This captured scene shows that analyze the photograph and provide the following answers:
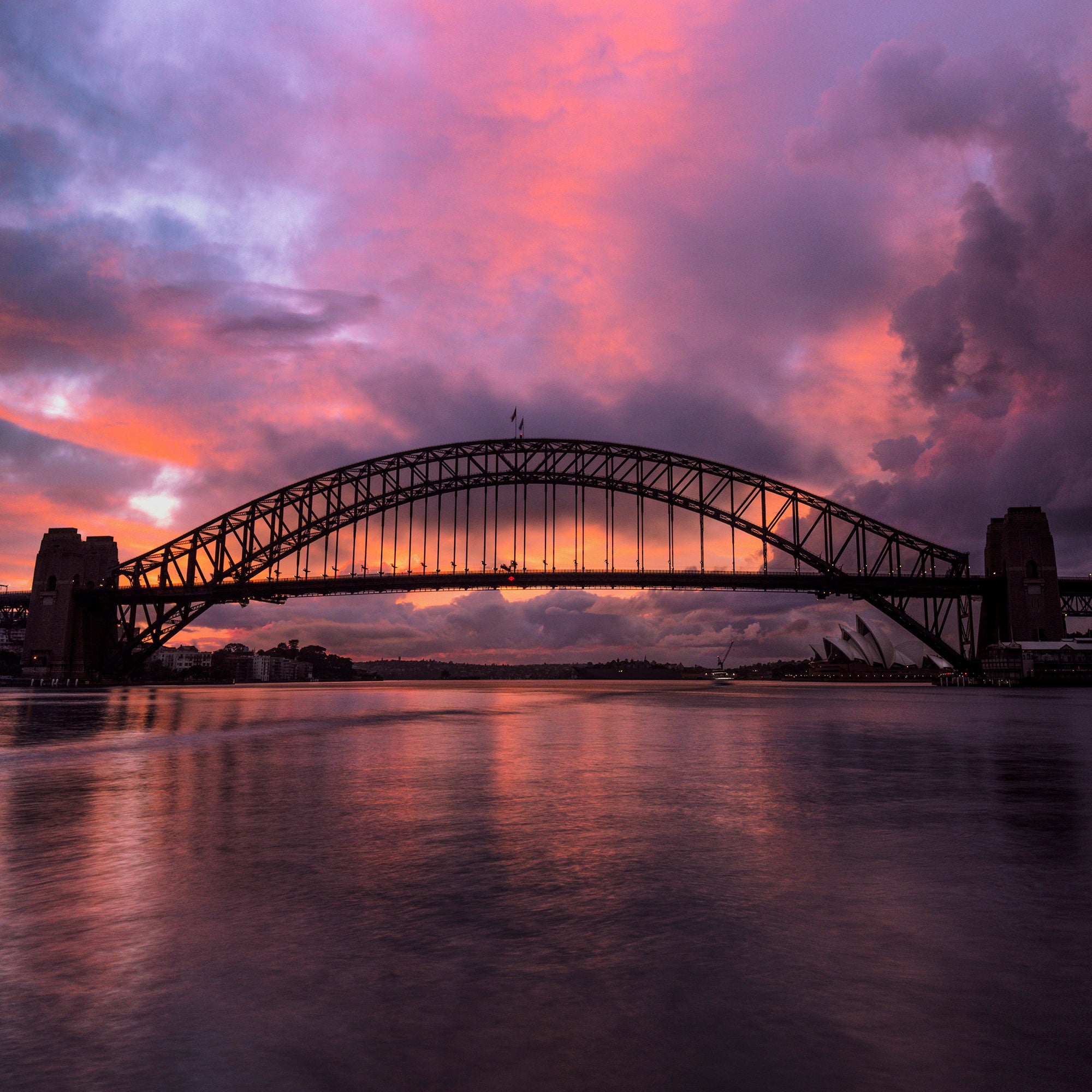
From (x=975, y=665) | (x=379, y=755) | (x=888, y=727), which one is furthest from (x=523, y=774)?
(x=975, y=665)

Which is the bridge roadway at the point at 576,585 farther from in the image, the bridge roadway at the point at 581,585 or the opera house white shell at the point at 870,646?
the opera house white shell at the point at 870,646

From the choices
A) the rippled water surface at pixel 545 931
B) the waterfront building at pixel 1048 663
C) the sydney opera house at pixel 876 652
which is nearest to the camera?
the rippled water surface at pixel 545 931

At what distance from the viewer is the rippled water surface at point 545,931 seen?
125 inches

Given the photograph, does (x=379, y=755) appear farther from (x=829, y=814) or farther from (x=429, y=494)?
(x=429, y=494)

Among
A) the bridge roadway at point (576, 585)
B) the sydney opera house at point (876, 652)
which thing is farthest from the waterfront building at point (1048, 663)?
the sydney opera house at point (876, 652)

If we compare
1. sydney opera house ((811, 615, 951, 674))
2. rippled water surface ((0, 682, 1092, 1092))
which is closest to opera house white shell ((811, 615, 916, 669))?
sydney opera house ((811, 615, 951, 674))

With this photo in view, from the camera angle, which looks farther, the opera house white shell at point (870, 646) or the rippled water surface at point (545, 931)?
the opera house white shell at point (870, 646)

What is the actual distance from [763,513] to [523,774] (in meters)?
64.7

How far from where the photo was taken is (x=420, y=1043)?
328cm

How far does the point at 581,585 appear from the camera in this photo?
221ft

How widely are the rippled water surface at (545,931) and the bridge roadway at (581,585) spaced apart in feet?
183

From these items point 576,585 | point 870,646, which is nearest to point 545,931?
point 576,585

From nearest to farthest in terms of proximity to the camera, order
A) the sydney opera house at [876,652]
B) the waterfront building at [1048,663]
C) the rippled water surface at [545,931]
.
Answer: the rippled water surface at [545,931]
the waterfront building at [1048,663]
the sydney opera house at [876,652]

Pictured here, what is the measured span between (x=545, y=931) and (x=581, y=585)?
62692mm
